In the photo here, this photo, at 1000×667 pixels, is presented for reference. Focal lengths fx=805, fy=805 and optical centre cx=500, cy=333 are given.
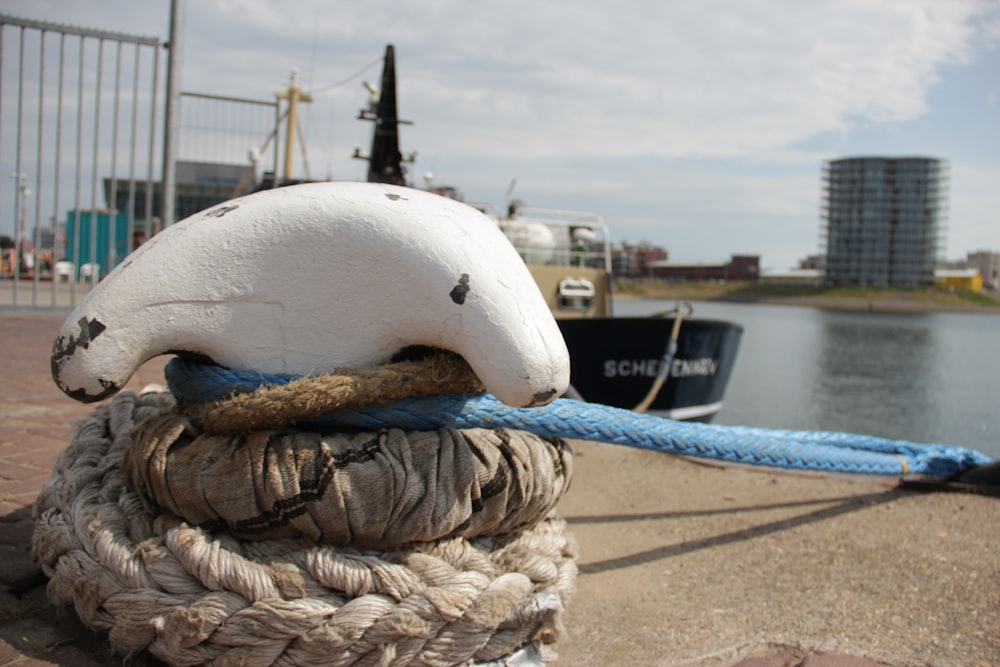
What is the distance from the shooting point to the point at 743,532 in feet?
9.10

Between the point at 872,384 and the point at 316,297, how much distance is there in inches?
696

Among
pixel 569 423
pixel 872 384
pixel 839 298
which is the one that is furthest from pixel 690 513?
pixel 839 298

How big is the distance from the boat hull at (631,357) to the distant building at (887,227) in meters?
59.7

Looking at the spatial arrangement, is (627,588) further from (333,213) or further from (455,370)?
(333,213)

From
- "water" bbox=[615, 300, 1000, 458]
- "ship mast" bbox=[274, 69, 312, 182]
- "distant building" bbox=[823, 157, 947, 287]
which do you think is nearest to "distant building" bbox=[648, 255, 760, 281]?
"distant building" bbox=[823, 157, 947, 287]

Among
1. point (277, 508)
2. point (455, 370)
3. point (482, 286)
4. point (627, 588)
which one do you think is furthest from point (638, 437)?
point (277, 508)

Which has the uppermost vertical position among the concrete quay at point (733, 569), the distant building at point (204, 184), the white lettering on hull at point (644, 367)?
the distant building at point (204, 184)

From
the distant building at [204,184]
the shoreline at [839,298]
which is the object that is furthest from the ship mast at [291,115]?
the shoreline at [839,298]

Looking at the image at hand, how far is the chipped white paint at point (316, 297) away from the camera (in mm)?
1494

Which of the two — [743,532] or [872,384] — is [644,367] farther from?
[872,384]

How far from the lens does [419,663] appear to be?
4.86ft

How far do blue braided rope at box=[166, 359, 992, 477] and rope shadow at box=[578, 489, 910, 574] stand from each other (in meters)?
0.18

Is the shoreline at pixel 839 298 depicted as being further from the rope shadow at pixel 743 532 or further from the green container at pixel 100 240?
the rope shadow at pixel 743 532

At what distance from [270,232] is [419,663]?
2.82ft
